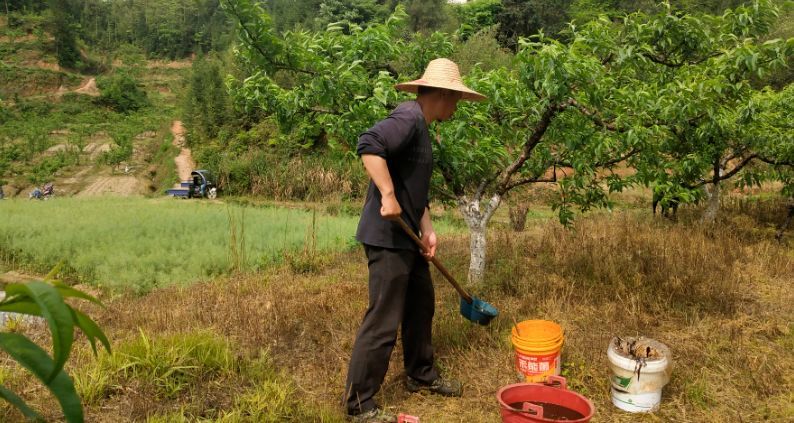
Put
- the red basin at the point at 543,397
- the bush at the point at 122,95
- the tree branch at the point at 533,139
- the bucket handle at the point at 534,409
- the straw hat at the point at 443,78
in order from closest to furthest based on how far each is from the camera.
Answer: the bucket handle at the point at 534,409
the red basin at the point at 543,397
the straw hat at the point at 443,78
the tree branch at the point at 533,139
the bush at the point at 122,95

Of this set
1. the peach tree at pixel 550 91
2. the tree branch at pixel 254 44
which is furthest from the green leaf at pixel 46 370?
the tree branch at pixel 254 44

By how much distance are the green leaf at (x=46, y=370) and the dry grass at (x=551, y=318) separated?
2.35m

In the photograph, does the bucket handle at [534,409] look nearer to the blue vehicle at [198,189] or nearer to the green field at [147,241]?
the green field at [147,241]

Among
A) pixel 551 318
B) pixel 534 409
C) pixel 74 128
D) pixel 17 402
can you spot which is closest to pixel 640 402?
pixel 534 409

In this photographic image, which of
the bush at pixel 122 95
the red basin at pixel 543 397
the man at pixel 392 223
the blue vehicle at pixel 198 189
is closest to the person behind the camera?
the red basin at pixel 543 397

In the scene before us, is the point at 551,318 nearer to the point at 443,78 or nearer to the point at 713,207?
the point at 443,78

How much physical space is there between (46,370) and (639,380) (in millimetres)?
2966

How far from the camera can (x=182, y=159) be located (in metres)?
24.1

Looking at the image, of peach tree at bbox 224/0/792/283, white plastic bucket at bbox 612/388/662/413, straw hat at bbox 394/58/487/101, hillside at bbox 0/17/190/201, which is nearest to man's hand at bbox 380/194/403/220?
straw hat at bbox 394/58/487/101

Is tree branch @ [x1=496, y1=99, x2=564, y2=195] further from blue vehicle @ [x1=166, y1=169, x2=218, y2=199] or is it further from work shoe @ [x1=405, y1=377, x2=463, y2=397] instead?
blue vehicle @ [x1=166, y1=169, x2=218, y2=199]

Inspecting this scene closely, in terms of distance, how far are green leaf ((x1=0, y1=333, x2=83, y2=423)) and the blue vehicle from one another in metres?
18.4

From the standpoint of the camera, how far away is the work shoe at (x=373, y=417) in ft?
9.49

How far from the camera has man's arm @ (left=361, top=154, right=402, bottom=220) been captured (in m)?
2.75

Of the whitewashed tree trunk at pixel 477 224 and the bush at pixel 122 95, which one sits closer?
the whitewashed tree trunk at pixel 477 224
